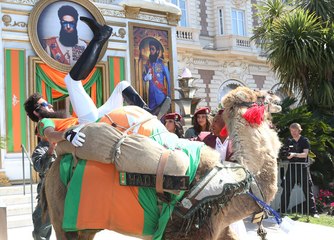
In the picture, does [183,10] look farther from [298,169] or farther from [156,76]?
[298,169]

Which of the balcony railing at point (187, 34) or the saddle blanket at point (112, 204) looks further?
the balcony railing at point (187, 34)

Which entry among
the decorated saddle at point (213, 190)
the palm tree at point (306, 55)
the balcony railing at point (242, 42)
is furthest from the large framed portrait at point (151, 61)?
the balcony railing at point (242, 42)

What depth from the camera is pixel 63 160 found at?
11.4ft

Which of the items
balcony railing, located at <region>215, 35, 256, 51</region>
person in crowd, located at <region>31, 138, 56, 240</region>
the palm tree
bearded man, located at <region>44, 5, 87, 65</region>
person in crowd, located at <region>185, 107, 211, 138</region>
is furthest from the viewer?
balcony railing, located at <region>215, 35, 256, 51</region>

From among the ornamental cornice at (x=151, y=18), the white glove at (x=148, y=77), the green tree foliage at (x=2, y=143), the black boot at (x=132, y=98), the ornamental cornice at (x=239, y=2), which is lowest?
the green tree foliage at (x=2, y=143)

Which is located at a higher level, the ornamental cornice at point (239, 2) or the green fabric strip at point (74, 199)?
the ornamental cornice at point (239, 2)

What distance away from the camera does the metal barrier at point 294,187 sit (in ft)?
26.6

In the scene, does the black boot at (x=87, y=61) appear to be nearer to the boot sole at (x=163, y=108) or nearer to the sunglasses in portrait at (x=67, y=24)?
the boot sole at (x=163, y=108)

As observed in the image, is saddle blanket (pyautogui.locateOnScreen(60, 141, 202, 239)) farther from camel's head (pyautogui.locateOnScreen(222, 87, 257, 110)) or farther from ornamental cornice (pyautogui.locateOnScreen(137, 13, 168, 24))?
ornamental cornice (pyautogui.locateOnScreen(137, 13, 168, 24))

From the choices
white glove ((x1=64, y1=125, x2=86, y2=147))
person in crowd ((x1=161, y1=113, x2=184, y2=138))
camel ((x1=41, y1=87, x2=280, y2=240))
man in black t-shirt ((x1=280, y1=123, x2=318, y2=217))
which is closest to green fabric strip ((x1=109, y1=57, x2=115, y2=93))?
man in black t-shirt ((x1=280, y1=123, x2=318, y2=217))

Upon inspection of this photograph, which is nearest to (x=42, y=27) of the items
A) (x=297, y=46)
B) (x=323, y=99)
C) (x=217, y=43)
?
(x=297, y=46)

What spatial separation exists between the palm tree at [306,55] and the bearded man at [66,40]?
17.7 feet

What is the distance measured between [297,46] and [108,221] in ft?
32.9

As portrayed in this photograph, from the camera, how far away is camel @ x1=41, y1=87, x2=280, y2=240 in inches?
120
